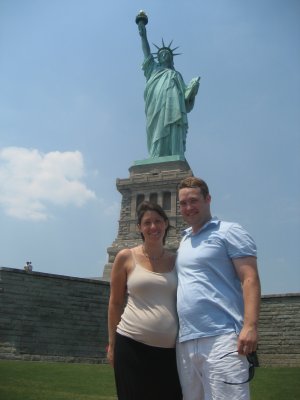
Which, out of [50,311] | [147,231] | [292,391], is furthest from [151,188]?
[147,231]

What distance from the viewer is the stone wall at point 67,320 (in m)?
15.9

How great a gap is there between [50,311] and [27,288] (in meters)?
1.25

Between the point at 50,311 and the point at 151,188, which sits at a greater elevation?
the point at 151,188

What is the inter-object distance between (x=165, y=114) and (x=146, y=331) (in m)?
31.6

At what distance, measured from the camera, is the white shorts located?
9.60 ft

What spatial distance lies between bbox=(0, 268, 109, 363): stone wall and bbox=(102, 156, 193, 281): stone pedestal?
43.0 feet

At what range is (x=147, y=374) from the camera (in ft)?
11.0

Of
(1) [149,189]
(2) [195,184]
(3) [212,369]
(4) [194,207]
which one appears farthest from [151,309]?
(1) [149,189]

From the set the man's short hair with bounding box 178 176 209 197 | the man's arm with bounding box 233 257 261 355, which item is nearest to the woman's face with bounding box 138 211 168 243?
the man's short hair with bounding box 178 176 209 197

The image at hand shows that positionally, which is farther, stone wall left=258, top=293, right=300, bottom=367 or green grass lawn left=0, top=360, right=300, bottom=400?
stone wall left=258, top=293, right=300, bottom=367

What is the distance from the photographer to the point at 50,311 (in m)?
16.8

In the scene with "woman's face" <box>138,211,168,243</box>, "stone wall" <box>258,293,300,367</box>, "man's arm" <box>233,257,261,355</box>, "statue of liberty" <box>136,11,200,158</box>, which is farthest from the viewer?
"statue of liberty" <box>136,11,200,158</box>

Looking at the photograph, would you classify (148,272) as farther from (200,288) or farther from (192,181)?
(192,181)

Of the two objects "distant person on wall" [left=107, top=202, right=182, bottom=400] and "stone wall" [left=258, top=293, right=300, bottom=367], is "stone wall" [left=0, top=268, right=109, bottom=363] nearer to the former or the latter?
"stone wall" [left=258, top=293, right=300, bottom=367]
